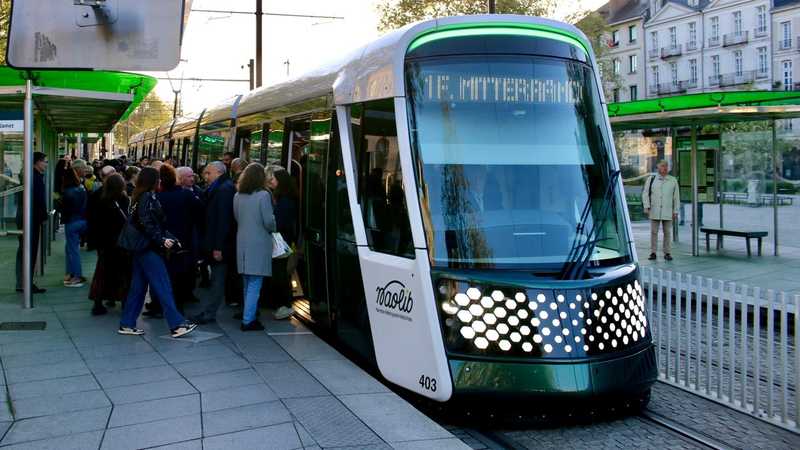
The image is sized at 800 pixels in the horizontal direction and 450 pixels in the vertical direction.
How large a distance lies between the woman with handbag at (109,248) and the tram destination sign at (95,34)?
131 cm

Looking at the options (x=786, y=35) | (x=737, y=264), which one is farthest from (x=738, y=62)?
(x=737, y=264)

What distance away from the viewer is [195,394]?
6262mm

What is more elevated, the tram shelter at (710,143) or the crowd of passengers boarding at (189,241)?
the tram shelter at (710,143)

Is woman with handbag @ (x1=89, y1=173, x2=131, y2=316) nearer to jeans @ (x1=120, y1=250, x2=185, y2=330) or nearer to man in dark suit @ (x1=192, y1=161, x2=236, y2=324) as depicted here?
jeans @ (x1=120, y1=250, x2=185, y2=330)

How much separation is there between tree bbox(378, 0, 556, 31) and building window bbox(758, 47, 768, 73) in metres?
39.9

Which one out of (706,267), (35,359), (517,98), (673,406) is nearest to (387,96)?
(517,98)

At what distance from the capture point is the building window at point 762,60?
7044 cm

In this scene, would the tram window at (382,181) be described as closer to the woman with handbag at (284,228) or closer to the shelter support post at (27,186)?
the woman with handbag at (284,228)

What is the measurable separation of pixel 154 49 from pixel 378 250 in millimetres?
4327

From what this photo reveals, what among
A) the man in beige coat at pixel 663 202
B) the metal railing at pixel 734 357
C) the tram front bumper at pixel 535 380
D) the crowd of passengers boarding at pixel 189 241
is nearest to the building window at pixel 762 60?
the man in beige coat at pixel 663 202

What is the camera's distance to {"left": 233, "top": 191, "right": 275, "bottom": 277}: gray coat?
8641 mm

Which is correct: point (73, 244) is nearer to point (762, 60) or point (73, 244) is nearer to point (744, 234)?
point (744, 234)

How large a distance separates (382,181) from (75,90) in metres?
5.23

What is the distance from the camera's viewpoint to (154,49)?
9562 mm
